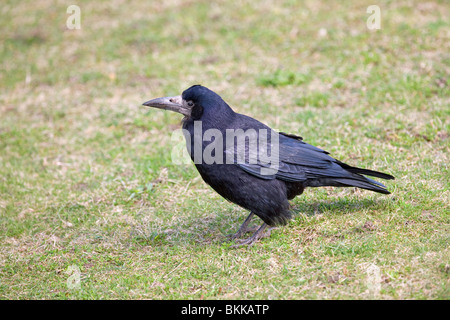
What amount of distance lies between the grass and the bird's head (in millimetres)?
1289

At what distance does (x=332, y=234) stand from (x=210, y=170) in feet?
4.28

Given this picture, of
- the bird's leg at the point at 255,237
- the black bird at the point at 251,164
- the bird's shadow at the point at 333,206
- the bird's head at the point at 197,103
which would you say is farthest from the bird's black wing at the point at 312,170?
the bird's head at the point at 197,103

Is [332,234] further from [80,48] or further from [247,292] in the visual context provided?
[80,48]

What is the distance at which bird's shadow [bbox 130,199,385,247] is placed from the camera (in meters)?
5.07

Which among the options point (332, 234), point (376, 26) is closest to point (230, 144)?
point (332, 234)

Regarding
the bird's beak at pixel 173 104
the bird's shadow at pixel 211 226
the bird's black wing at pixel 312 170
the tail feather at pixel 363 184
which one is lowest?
the bird's shadow at pixel 211 226

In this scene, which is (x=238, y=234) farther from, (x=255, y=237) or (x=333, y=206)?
(x=333, y=206)

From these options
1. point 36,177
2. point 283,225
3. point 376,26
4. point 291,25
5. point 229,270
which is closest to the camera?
point 229,270

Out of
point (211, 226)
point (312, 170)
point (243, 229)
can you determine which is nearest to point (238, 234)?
point (243, 229)

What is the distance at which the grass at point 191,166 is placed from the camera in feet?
14.1

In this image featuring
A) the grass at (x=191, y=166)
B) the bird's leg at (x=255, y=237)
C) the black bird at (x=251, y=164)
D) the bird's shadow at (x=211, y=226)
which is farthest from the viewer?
the bird's shadow at (x=211, y=226)

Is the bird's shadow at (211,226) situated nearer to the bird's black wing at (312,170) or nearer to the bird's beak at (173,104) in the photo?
the bird's black wing at (312,170)

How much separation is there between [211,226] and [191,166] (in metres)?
1.35

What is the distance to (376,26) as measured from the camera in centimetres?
912
